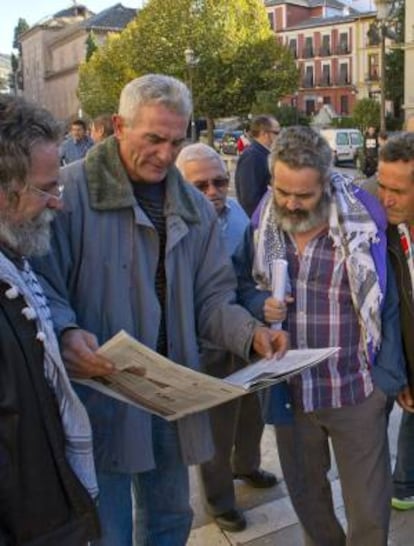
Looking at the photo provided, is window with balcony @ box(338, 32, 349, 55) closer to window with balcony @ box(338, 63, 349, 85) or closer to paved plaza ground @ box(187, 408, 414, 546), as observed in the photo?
window with balcony @ box(338, 63, 349, 85)

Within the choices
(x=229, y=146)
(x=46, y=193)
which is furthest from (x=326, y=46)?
(x=46, y=193)

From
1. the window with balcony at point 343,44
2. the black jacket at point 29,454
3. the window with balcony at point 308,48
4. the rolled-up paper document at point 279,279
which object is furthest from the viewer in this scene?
the window with balcony at point 308,48

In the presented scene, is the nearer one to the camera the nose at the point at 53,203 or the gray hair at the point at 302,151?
the nose at the point at 53,203

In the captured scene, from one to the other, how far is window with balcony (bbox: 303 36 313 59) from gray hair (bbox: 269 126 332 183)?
2882 inches

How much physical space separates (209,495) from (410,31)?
108 feet

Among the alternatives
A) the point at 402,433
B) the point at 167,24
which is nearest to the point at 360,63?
the point at 167,24

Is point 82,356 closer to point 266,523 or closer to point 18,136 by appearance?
point 18,136

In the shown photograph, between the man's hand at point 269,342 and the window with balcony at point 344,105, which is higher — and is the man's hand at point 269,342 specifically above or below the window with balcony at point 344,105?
below

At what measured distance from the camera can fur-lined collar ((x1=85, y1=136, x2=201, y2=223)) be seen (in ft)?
6.63

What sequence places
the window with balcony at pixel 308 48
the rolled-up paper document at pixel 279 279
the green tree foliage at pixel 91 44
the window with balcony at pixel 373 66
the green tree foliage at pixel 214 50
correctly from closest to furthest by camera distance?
the rolled-up paper document at pixel 279 279
the green tree foliage at pixel 214 50
the window with balcony at pixel 373 66
the window with balcony at pixel 308 48
the green tree foliage at pixel 91 44

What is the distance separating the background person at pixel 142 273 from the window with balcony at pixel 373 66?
61.4 m

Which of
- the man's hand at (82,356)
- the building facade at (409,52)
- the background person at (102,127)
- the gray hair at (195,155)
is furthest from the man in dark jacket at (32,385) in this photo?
the building facade at (409,52)

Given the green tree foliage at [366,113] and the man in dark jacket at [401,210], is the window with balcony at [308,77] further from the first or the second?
the man in dark jacket at [401,210]

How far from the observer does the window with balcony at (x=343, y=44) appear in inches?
2682
